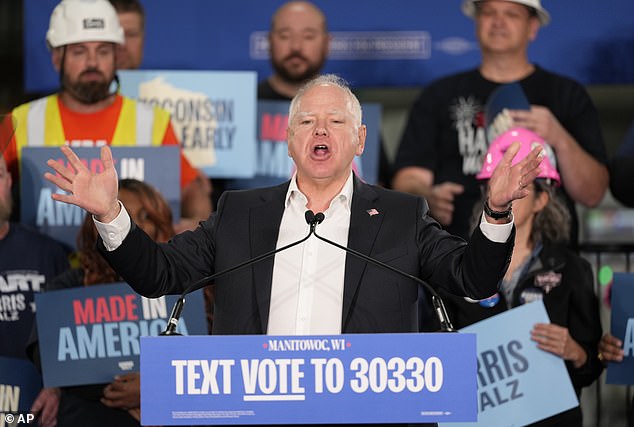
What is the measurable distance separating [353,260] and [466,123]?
8.18 ft

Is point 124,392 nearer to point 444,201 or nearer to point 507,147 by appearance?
point 444,201

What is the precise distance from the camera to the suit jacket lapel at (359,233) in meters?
3.20

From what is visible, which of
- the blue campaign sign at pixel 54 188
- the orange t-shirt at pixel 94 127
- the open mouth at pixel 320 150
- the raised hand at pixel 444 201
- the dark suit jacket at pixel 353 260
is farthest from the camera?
the orange t-shirt at pixel 94 127

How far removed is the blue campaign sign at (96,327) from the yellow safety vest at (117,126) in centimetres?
119

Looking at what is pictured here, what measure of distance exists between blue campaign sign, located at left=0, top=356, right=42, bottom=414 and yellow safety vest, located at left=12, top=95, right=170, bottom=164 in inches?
49.4

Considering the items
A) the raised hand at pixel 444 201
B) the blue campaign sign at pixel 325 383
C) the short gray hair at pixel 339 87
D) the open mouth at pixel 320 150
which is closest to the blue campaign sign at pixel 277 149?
the raised hand at pixel 444 201

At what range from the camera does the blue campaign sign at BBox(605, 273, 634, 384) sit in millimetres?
4418

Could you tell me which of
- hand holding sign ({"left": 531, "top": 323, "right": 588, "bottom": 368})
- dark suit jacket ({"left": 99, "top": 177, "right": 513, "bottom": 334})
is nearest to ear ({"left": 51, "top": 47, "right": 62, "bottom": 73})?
dark suit jacket ({"left": 99, "top": 177, "right": 513, "bottom": 334})

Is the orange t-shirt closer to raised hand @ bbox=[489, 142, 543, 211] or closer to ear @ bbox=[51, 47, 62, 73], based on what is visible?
ear @ bbox=[51, 47, 62, 73]

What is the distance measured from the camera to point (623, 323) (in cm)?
443

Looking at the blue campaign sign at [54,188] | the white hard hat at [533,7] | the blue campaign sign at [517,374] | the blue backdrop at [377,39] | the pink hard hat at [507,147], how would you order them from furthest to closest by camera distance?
the blue backdrop at [377,39] → the white hard hat at [533,7] → the blue campaign sign at [54,188] → the pink hard hat at [507,147] → the blue campaign sign at [517,374]

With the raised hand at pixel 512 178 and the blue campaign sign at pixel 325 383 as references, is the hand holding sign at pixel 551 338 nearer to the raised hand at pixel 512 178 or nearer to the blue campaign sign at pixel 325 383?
the raised hand at pixel 512 178

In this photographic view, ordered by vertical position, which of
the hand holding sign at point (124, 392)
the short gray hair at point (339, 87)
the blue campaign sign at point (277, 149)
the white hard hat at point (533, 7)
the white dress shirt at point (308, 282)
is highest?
the white hard hat at point (533, 7)

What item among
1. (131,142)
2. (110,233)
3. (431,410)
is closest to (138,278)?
(110,233)
